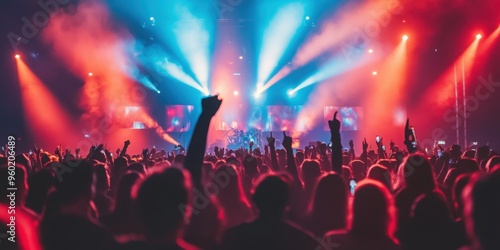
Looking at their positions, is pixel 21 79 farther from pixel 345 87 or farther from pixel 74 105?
pixel 345 87

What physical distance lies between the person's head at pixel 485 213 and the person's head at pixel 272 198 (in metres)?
1.13

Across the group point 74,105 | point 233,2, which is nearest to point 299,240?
point 233,2

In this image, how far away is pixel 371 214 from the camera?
2.86m

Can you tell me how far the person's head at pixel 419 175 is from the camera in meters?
3.85

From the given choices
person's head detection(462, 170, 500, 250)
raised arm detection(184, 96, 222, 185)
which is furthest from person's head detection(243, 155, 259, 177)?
person's head detection(462, 170, 500, 250)

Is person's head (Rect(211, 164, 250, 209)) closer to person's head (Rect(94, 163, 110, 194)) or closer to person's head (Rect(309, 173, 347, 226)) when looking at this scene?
person's head (Rect(309, 173, 347, 226))

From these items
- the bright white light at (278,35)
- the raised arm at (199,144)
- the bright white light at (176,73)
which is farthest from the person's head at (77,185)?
the bright white light at (176,73)

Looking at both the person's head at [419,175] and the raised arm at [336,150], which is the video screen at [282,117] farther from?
the person's head at [419,175]

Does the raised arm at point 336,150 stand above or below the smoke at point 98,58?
below

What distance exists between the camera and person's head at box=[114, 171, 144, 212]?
3.53 metres

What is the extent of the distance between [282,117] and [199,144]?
21034 millimetres

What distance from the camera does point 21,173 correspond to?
3.74 metres

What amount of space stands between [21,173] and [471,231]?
341 cm

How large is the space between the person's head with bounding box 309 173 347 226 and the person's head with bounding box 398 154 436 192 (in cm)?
79
